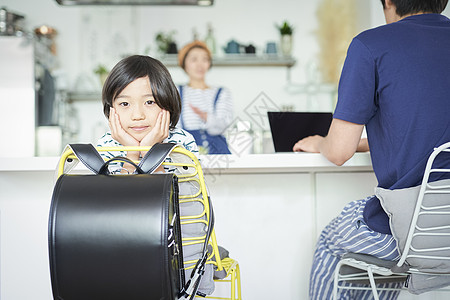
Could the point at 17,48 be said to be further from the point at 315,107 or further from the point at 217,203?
the point at 315,107

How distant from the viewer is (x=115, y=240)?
78 centimetres

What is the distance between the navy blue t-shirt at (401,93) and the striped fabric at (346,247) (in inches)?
1.2

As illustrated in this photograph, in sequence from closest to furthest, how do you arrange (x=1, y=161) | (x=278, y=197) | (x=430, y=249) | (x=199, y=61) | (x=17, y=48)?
(x=430, y=249) < (x=1, y=161) < (x=278, y=197) < (x=17, y=48) < (x=199, y=61)

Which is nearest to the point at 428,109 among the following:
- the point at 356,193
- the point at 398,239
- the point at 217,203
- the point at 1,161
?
the point at 398,239

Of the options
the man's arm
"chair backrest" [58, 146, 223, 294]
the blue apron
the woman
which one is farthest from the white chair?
the woman

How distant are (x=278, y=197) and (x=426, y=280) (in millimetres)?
658

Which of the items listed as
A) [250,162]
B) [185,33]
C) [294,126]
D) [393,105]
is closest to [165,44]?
[185,33]

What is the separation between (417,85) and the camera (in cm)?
113

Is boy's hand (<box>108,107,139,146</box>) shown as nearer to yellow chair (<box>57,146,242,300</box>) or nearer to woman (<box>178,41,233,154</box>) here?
yellow chair (<box>57,146,242,300</box>)

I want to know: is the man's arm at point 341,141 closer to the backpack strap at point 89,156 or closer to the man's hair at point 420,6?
the man's hair at point 420,6

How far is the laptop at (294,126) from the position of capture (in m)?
1.58

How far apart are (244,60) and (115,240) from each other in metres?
3.05

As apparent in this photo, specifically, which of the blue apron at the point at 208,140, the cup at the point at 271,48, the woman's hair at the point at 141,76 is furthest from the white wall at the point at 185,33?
the woman's hair at the point at 141,76

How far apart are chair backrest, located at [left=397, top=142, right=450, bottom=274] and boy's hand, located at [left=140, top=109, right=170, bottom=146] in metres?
0.62
